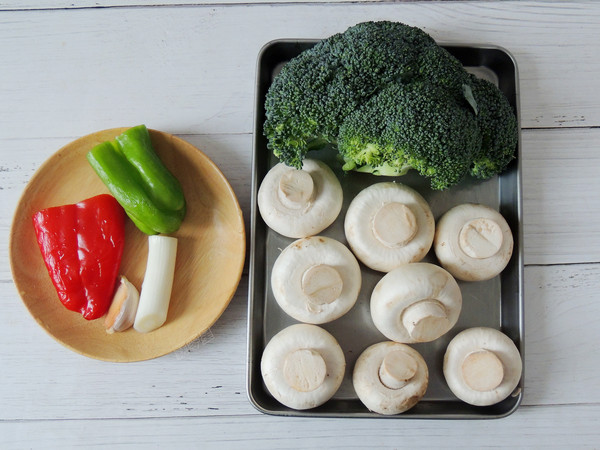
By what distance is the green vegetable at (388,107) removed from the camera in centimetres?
101

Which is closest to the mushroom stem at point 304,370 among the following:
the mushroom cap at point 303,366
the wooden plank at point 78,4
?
the mushroom cap at point 303,366

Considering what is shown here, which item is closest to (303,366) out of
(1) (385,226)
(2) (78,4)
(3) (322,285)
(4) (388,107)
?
(3) (322,285)

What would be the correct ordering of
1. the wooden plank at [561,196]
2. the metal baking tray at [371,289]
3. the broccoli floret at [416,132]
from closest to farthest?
the broccoli floret at [416,132] → the metal baking tray at [371,289] → the wooden plank at [561,196]

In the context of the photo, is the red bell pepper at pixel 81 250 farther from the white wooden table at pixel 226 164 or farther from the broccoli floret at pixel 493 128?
the broccoli floret at pixel 493 128

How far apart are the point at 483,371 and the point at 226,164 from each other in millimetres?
725

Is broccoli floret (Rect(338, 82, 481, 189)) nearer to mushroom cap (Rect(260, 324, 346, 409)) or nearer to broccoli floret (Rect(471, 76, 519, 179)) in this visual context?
broccoli floret (Rect(471, 76, 519, 179))

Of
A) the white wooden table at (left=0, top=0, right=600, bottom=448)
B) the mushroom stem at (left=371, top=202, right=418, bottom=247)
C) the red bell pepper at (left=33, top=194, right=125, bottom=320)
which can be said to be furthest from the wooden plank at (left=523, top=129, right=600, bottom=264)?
the red bell pepper at (left=33, top=194, right=125, bottom=320)

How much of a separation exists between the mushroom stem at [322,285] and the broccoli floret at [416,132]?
24 centimetres

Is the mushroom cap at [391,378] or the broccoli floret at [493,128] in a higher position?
the broccoli floret at [493,128]

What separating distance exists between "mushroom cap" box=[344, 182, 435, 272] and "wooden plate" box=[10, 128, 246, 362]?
26cm

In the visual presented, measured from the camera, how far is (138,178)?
118cm

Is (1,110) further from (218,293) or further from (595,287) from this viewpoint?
(595,287)

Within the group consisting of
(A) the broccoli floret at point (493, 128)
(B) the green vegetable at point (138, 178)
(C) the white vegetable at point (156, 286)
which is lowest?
(C) the white vegetable at point (156, 286)

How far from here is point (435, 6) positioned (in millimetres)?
1303
